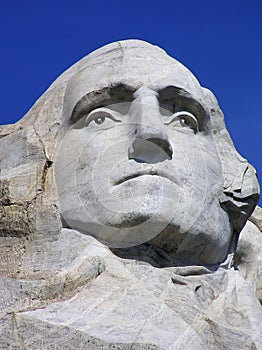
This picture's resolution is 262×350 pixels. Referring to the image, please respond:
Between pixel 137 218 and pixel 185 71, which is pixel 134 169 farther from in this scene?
pixel 185 71

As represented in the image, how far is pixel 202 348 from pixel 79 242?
1.34m

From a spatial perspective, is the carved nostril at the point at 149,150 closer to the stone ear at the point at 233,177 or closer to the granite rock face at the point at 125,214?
the granite rock face at the point at 125,214

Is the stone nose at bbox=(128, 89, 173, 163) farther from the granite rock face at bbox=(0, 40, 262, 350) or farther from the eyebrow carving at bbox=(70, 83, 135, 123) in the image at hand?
the eyebrow carving at bbox=(70, 83, 135, 123)

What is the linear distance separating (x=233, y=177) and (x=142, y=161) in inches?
36.3

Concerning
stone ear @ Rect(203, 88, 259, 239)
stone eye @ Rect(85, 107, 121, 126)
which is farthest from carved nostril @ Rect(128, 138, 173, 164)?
stone ear @ Rect(203, 88, 259, 239)

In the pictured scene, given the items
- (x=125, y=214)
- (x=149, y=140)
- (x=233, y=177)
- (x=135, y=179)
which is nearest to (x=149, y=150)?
(x=149, y=140)

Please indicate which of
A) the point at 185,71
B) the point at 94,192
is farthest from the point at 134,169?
the point at 185,71

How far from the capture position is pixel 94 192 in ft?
30.6

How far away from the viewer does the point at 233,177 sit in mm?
9906

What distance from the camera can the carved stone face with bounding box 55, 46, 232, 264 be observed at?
915 cm

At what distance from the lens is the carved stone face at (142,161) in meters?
9.15

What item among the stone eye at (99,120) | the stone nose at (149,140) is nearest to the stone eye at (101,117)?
the stone eye at (99,120)

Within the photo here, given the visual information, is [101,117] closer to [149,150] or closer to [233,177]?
[149,150]

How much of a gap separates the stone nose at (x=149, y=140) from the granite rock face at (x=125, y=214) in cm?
1
